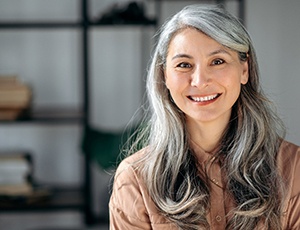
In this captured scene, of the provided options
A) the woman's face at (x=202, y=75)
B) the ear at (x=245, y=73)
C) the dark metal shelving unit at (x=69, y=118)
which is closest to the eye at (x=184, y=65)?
the woman's face at (x=202, y=75)

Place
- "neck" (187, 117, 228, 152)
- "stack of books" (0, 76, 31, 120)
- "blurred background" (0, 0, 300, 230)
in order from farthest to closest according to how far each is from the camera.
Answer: "blurred background" (0, 0, 300, 230), "stack of books" (0, 76, 31, 120), "neck" (187, 117, 228, 152)

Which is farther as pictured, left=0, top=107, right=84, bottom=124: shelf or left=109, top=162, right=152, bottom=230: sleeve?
left=0, top=107, right=84, bottom=124: shelf

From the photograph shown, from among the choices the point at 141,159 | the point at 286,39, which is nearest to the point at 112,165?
the point at 286,39

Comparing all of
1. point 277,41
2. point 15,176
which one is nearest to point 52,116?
point 15,176

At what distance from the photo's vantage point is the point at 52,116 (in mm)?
3584

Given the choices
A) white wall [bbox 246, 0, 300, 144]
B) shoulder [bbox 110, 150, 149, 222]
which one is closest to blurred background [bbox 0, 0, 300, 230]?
white wall [bbox 246, 0, 300, 144]

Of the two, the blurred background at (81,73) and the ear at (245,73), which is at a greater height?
the ear at (245,73)

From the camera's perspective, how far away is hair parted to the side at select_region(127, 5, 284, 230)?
1.80 m

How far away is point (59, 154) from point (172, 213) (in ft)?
6.84

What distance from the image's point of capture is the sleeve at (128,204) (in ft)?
6.14

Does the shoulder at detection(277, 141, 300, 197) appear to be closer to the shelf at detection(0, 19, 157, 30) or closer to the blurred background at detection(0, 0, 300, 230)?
the shelf at detection(0, 19, 157, 30)

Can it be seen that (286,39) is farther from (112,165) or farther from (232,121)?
(232,121)

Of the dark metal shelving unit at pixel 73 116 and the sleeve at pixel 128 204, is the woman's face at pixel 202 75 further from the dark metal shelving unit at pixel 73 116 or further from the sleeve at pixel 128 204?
the dark metal shelving unit at pixel 73 116

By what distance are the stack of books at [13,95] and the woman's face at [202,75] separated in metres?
1.73
